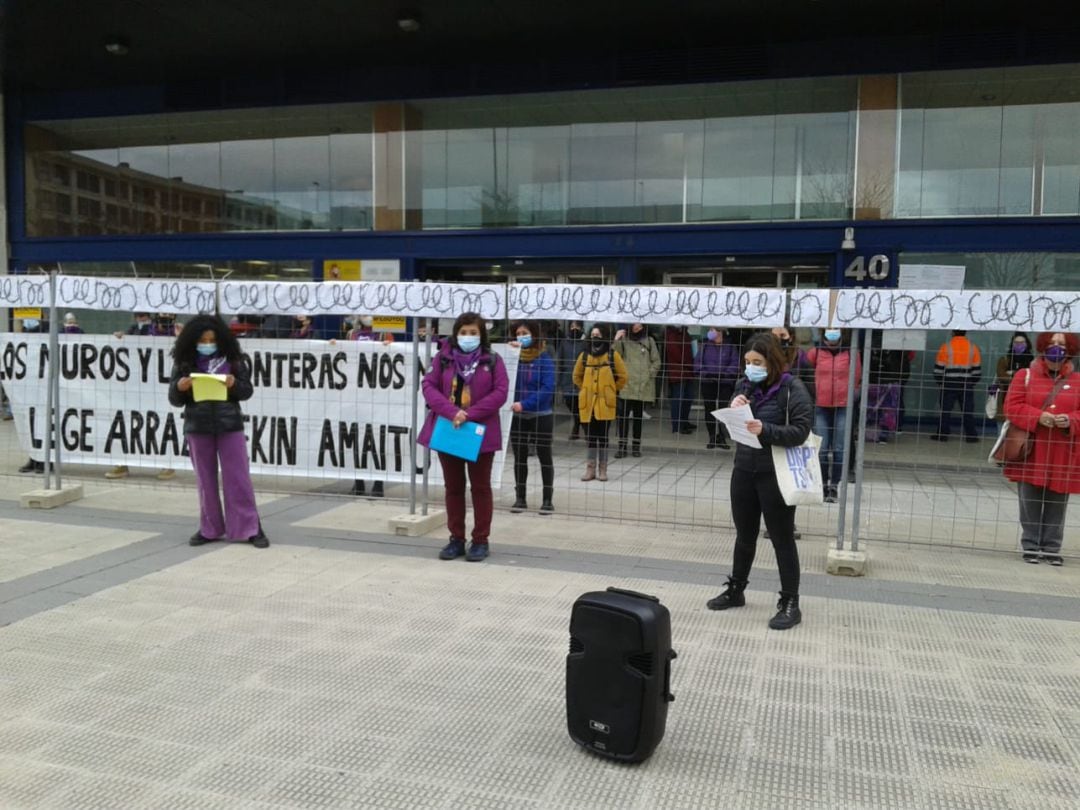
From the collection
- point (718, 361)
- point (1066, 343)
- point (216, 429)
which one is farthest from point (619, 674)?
point (718, 361)

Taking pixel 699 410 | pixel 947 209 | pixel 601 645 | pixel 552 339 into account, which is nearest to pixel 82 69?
pixel 552 339

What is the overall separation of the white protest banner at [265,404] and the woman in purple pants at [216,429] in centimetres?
141

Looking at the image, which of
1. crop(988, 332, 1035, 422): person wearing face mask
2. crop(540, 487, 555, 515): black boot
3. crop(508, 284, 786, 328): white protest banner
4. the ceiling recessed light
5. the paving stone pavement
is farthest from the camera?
the ceiling recessed light

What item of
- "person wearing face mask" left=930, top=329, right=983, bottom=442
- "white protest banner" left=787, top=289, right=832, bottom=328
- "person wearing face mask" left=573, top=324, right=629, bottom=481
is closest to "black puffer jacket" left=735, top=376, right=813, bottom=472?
"white protest banner" left=787, top=289, right=832, bottom=328

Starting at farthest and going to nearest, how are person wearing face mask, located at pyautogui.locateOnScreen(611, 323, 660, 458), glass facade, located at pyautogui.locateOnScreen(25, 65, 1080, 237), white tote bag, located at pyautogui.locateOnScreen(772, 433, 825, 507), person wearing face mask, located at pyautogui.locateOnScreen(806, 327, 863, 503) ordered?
glass facade, located at pyautogui.locateOnScreen(25, 65, 1080, 237) < person wearing face mask, located at pyautogui.locateOnScreen(611, 323, 660, 458) < person wearing face mask, located at pyautogui.locateOnScreen(806, 327, 863, 503) < white tote bag, located at pyautogui.locateOnScreen(772, 433, 825, 507)

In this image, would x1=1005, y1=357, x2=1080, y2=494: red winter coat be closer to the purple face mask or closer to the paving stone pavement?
the purple face mask

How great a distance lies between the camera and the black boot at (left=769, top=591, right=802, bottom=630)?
507 centimetres

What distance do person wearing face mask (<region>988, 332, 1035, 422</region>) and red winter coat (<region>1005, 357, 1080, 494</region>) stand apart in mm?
262

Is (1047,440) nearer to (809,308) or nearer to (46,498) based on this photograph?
(809,308)

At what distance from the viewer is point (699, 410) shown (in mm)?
9609

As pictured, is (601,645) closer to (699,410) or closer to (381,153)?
(699,410)

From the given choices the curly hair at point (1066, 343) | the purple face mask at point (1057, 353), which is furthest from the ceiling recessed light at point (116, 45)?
the purple face mask at point (1057, 353)

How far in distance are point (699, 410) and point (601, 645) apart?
21.1ft

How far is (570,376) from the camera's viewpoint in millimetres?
9898
